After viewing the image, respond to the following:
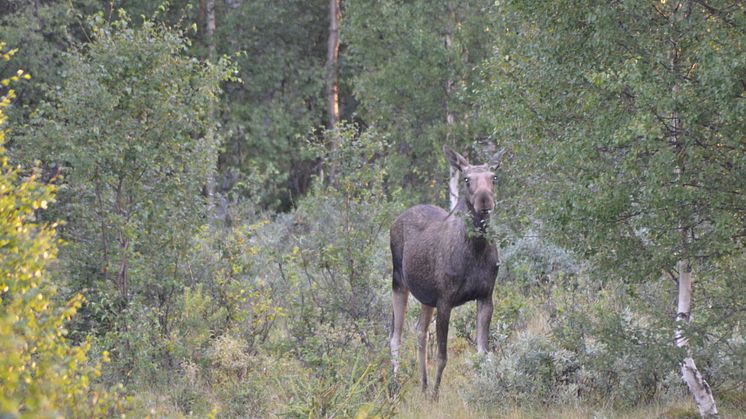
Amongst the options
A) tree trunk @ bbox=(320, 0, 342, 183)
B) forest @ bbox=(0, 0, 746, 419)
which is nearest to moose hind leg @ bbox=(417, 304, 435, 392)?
forest @ bbox=(0, 0, 746, 419)

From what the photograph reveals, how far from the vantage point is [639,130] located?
21.5 feet

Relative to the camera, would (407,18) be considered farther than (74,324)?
Yes

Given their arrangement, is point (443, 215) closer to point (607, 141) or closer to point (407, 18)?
point (607, 141)

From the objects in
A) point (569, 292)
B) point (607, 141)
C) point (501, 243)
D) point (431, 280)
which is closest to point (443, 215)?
point (431, 280)

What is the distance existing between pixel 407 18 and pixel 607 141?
1670 centimetres

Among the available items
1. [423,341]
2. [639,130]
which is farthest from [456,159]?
[639,130]

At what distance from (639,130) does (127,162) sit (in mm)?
6162

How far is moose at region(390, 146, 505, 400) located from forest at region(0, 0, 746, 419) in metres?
0.25

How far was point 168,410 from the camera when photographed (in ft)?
28.8

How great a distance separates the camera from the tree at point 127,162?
1023 centimetres

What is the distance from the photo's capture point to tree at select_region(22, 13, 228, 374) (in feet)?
33.6

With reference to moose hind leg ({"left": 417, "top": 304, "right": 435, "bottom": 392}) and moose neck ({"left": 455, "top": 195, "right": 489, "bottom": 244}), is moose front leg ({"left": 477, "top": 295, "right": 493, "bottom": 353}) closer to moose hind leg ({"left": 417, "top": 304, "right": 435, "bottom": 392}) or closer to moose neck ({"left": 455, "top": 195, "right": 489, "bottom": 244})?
moose neck ({"left": 455, "top": 195, "right": 489, "bottom": 244})

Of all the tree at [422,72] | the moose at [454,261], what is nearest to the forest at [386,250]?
the moose at [454,261]

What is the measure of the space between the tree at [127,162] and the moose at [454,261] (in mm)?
2709
